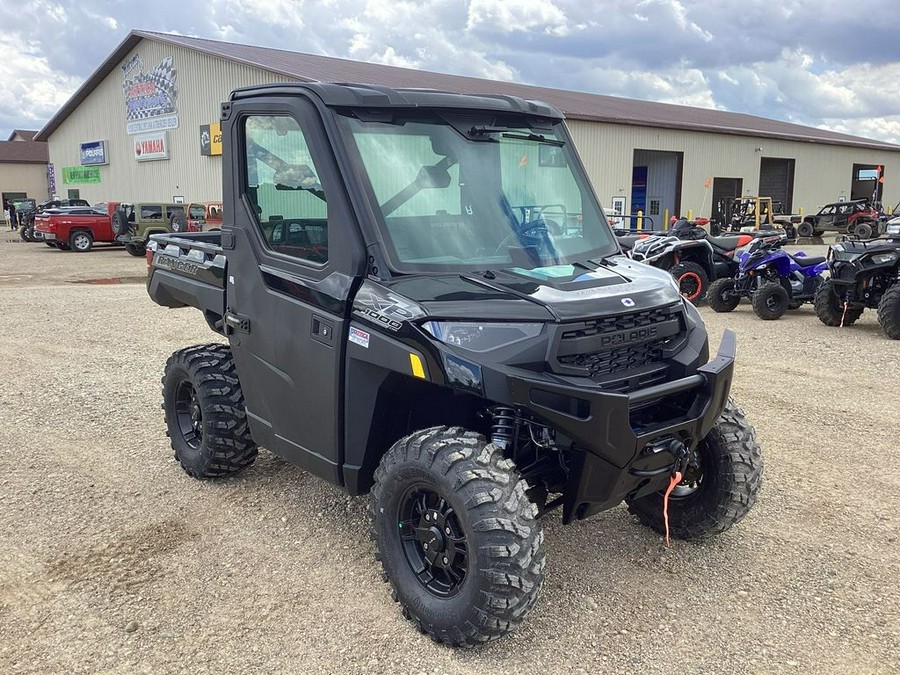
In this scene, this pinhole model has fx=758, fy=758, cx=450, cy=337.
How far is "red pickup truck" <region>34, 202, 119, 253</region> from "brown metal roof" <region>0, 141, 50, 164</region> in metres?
40.0

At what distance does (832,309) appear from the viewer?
1045 cm

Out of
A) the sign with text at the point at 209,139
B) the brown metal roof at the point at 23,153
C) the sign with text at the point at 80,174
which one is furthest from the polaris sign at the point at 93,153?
the brown metal roof at the point at 23,153

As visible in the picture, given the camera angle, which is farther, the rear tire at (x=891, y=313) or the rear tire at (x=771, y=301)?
the rear tire at (x=771, y=301)

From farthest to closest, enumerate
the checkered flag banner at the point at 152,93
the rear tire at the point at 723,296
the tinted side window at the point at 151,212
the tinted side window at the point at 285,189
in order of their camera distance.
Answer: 1. the checkered flag banner at the point at 152,93
2. the tinted side window at the point at 151,212
3. the rear tire at the point at 723,296
4. the tinted side window at the point at 285,189

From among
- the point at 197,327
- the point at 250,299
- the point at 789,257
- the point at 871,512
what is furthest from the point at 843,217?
the point at 250,299

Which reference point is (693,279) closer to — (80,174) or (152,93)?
(152,93)

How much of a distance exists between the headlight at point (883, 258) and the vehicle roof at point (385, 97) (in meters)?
7.71

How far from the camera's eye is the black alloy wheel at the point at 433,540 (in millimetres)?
3156

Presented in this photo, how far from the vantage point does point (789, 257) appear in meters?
11.5

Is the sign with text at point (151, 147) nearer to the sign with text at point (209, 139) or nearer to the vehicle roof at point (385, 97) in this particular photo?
the sign with text at point (209, 139)

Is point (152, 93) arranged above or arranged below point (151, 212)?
above

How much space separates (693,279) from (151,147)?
27039mm

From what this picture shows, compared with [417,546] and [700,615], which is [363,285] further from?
[700,615]

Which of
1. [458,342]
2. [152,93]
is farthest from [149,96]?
[458,342]
